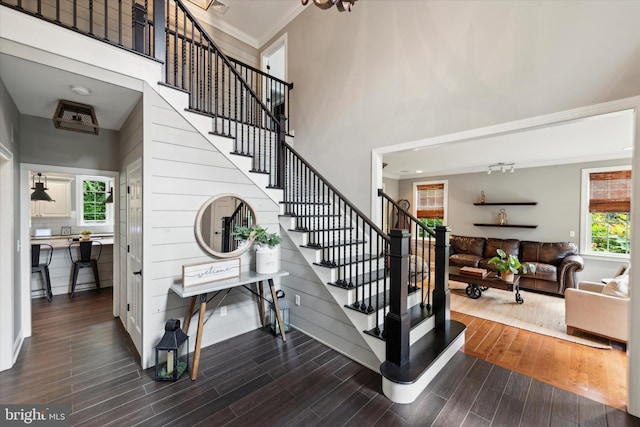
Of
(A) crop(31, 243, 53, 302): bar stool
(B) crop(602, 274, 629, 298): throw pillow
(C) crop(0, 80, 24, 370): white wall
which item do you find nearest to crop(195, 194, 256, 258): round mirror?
(C) crop(0, 80, 24, 370): white wall

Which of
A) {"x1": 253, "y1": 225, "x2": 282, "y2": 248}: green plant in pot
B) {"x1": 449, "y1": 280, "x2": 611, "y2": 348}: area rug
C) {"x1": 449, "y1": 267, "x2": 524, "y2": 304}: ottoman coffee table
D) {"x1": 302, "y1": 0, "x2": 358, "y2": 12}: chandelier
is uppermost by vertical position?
{"x1": 302, "y1": 0, "x2": 358, "y2": 12}: chandelier

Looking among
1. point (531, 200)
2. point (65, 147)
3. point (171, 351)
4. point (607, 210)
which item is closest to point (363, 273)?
point (171, 351)

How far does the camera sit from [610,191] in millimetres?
5129

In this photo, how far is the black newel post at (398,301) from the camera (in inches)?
85.5

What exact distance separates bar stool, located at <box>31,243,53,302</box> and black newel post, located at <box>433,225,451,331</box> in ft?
19.2

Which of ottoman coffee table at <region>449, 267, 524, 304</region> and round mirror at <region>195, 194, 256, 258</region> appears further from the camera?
ottoman coffee table at <region>449, 267, 524, 304</region>

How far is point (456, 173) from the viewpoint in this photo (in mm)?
7160

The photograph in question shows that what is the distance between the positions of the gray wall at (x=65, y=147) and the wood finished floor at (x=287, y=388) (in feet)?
6.95

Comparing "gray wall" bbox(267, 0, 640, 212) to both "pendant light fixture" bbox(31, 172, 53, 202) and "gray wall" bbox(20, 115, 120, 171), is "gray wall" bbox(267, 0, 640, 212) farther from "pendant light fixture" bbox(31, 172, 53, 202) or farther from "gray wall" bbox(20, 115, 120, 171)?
"pendant light fixture" bbox(31, 172, 53, 202)

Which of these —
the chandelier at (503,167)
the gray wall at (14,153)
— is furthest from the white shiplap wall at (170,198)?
the chandelier at (503,167)

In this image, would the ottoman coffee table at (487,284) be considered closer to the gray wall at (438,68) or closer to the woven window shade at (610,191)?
the woven window shade at (610,191)

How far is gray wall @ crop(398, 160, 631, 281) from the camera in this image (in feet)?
17.9

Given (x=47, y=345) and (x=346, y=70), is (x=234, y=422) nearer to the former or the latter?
(x=47, y=345)

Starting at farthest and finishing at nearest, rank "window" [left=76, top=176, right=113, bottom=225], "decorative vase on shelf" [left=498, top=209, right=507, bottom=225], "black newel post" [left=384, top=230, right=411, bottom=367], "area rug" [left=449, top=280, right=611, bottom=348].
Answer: "decorative vase on shelf" [left=498, top=209, right=507, bottom=225], "window" [left=76, top=176, right=113, bottom=225], "area rug" [left=449, top=280, right=611, bottom=348], "black newel post" [left=384, top=230, right=411, bottom=367]
